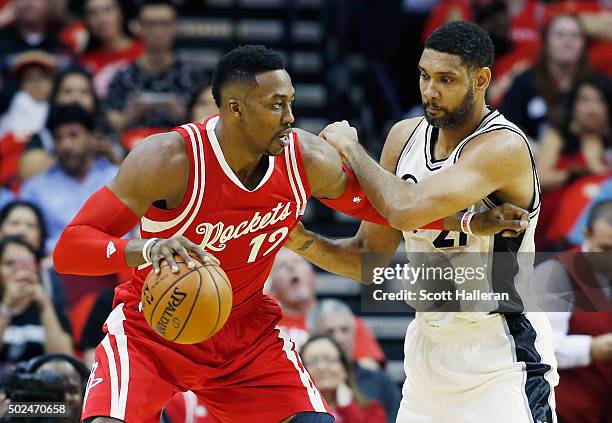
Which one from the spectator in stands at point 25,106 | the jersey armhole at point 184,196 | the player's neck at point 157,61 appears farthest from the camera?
the player's neck at point 157,61

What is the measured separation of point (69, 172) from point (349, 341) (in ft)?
8.43

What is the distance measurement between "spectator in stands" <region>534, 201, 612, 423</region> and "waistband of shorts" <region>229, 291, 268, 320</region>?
216 cm

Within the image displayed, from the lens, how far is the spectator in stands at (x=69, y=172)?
8.50 m

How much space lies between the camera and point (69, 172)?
8648mm

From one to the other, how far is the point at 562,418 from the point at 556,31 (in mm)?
3694

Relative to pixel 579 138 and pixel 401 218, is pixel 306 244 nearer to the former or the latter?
pixel 401 218

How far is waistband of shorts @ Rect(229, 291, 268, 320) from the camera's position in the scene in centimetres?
504

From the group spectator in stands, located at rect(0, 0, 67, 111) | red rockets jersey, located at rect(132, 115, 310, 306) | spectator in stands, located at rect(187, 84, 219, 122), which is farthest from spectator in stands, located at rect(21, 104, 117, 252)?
red rockets jersey, located at rect(132, 115, 310, 306)

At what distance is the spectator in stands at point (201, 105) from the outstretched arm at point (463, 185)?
3685mm

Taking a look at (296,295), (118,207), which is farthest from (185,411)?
(118,207)

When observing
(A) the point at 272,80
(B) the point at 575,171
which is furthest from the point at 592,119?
(A) the point at 272,80

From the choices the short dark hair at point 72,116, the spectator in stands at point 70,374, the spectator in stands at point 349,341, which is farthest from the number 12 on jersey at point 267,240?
the short dark hair at point 72,116

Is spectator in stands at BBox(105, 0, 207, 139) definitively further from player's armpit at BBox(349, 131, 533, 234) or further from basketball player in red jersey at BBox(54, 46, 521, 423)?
player's armpit at BBox(349, 131, 533, 234)

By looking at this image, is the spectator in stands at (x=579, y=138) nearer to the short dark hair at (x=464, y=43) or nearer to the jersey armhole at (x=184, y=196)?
the short dark hair at (x=464, y=43)
